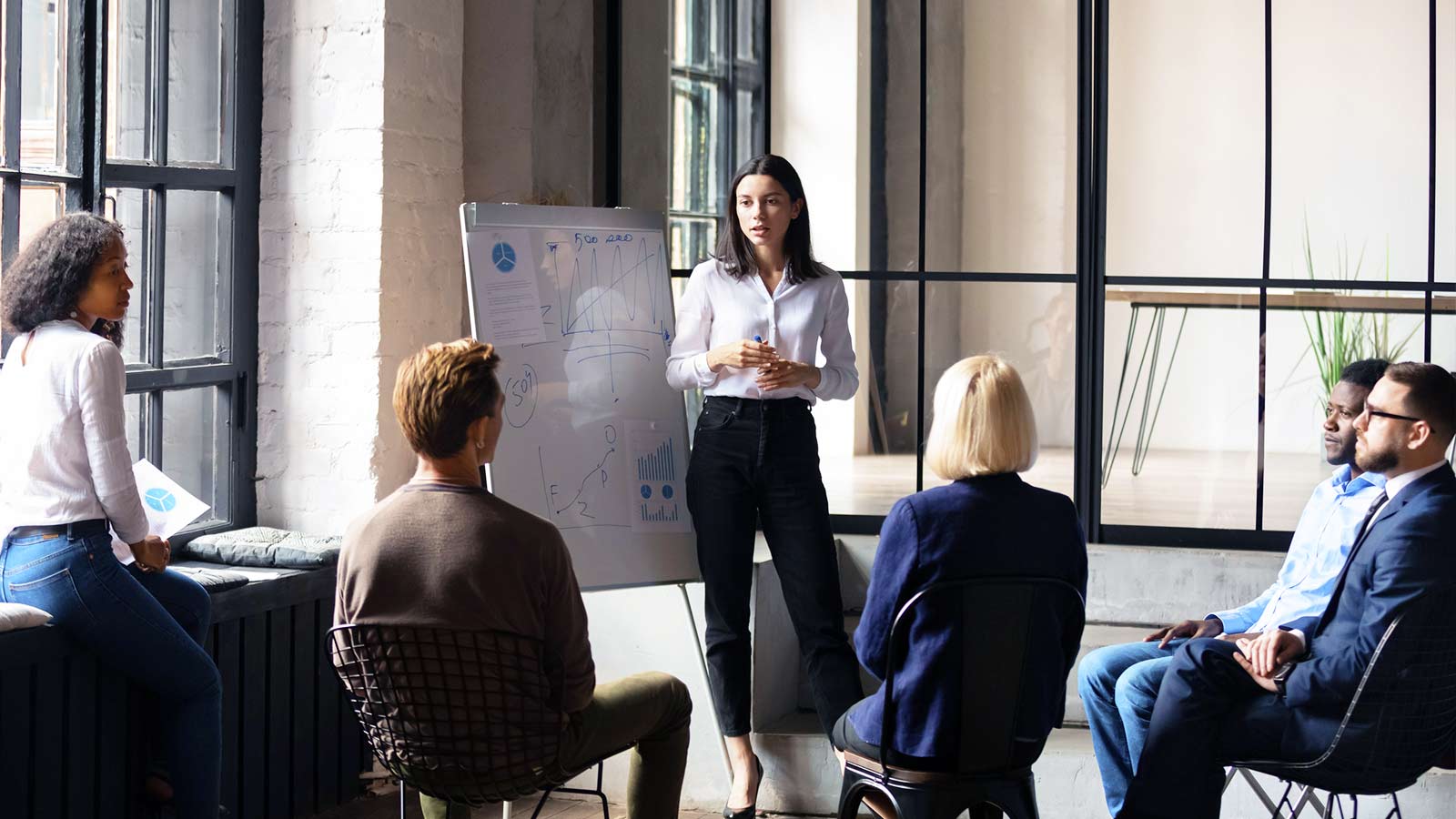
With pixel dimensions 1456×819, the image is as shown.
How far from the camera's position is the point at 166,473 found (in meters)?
3.83

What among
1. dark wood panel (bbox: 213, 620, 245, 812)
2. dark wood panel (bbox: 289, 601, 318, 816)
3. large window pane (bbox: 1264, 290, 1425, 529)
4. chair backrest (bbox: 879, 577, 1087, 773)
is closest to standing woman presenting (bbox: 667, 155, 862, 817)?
chair backrest (bbox: 879, 577, 1087, 773)

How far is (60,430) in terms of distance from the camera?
272 centimetres

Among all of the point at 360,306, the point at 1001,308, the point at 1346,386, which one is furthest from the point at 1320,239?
the point at 360,306

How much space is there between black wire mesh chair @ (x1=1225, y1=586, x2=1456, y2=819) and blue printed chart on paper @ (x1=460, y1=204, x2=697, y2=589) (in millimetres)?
1665

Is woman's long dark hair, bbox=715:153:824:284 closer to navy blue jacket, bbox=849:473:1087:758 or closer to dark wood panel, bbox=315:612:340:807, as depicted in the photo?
navy blue jacket, bbox=849:473:1087:758

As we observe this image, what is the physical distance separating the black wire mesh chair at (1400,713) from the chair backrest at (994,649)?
0.56 meters

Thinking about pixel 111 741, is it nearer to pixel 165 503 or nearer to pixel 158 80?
pixel 165 503

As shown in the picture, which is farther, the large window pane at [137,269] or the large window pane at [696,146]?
the large window pane at [696,146]

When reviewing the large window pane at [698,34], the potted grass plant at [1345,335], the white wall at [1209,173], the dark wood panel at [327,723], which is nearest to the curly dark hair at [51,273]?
the dark wood panel at [327,723]

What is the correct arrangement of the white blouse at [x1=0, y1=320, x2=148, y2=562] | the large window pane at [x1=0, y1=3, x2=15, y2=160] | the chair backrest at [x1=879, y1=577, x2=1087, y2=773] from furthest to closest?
the large window pane at [x1=0, y1=3, x2=15, y2=160] → the white blouse at [x1=0, y1=320, x2=148, y2=562] → the chair backrest at [x1=879, y1=577, x2=1087, y2=773]

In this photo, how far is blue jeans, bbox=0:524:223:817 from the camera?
2.78 m

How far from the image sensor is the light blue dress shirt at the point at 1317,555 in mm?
3016

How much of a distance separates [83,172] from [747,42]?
230 centimetres

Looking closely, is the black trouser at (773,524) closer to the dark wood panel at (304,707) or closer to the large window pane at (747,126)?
the dark wood panel at (304,707)
